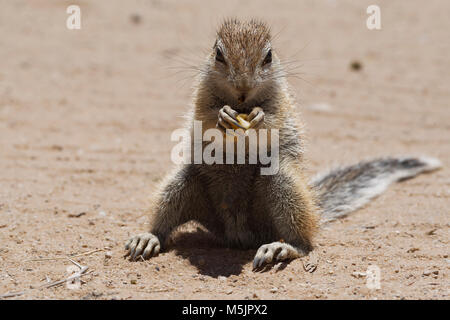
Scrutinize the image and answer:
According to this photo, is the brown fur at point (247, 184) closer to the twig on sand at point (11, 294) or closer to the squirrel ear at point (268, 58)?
the squirrel ear at point (268, 58)

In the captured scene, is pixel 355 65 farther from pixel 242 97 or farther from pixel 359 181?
pixel 242 97

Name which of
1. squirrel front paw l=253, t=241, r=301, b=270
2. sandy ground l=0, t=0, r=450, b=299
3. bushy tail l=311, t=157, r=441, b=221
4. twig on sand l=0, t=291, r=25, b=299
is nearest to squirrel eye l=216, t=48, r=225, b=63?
sandy ground l=0, t=0, r=450, b=299

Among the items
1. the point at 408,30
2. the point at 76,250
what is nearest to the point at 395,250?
the point at 76,250

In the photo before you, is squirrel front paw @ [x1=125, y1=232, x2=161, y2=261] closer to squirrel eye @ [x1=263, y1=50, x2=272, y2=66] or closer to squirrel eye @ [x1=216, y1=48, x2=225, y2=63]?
squirrel eye @ [x1=216, y1=48, x2=225, y2=63]

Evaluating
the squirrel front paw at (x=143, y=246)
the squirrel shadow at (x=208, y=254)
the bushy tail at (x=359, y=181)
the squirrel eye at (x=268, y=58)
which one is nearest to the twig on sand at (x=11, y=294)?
the squirrel front paw at (x=143, y=246)

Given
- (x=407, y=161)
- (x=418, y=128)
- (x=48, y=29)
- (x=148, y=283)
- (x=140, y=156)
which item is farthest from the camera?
(x=48, y=29)
